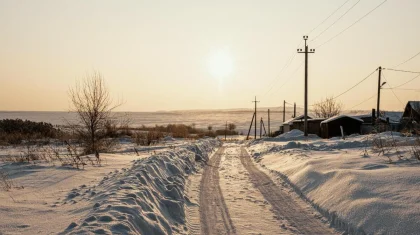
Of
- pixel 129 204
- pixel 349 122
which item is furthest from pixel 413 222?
pixel 349 122

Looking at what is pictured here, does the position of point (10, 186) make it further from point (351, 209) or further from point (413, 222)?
point (413, 222)

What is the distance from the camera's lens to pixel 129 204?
642 centimetres

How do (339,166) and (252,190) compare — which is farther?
(339,166)

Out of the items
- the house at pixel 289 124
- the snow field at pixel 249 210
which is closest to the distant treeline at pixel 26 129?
the snow field at pixel 249 210

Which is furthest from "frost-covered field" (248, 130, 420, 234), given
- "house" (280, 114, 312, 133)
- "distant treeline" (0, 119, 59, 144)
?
"house" (280, 114, 312, 133)

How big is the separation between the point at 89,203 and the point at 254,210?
3.47 meters

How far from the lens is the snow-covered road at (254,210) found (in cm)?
665

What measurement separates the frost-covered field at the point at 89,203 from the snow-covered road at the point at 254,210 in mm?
714

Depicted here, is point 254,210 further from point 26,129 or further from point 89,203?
point 26,129

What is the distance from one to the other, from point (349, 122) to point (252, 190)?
35.2 m

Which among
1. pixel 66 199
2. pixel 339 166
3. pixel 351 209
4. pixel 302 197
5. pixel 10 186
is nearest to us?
pixel 351 209

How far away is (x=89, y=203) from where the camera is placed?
23.0 feet

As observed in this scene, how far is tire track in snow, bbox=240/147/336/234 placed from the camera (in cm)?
664

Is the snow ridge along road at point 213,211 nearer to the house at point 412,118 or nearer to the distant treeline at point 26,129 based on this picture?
the house at point 412,118
